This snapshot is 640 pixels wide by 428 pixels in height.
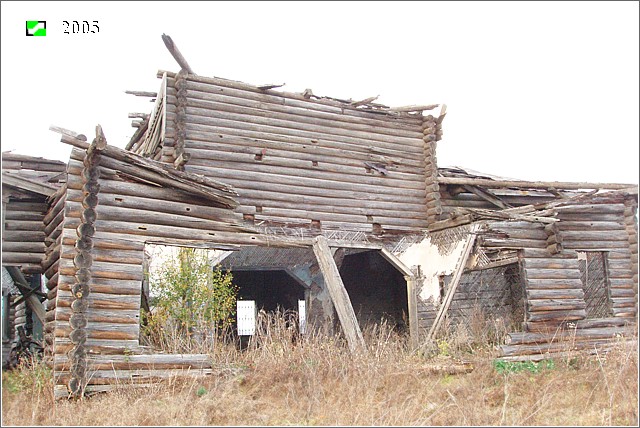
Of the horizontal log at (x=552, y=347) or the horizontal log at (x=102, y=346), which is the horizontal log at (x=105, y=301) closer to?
the horizontal log at (x=102, y=346)

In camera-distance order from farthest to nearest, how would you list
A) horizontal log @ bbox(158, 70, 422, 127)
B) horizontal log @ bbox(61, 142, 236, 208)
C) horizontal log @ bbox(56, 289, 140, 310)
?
horizontal log @ bbox(158, 70, 422, 127) → horizontal log @ bbox(61, 142, 236, 208) → horizontal log @ bbox(56, 289, 140, 310)

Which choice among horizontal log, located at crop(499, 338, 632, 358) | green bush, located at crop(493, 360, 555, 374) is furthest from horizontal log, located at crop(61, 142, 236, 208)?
horizontal log, located at crop(499, 338, 632, 358)

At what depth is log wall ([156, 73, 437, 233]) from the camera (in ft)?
46.0

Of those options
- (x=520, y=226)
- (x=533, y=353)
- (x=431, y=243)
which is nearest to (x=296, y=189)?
(x=431, y=243)

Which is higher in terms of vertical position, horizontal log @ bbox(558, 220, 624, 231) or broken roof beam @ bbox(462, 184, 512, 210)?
broken roof beam @ bbox(462, 184, 512, 210)

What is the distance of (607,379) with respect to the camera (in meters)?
9.79

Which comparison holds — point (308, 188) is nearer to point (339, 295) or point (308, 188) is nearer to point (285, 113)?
point (285, 113)

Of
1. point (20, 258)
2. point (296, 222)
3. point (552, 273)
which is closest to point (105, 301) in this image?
point (20, 258)

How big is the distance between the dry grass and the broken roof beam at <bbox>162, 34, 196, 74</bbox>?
6.45m

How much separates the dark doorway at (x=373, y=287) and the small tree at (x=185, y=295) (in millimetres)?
8094

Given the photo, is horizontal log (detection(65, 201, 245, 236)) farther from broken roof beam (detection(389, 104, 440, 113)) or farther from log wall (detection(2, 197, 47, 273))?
broken roof beam (detection(389, 104, 440, 113))

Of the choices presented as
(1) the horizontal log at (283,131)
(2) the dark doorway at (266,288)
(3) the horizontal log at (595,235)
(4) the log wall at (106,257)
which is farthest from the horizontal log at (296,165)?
(2) the dark doorway at (266,288)

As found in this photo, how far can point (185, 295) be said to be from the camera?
11.3 m

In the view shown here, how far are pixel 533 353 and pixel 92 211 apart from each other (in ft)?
29.4
